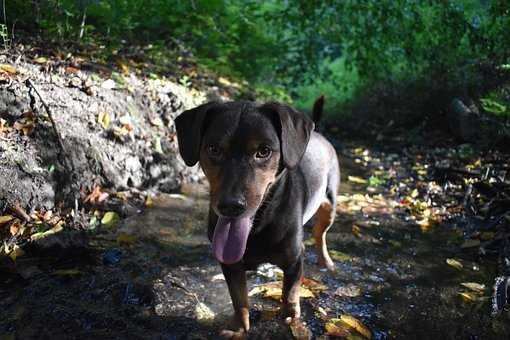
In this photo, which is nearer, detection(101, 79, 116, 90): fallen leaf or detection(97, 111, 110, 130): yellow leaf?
detection(97, 111, 110, 130): yellow leaf

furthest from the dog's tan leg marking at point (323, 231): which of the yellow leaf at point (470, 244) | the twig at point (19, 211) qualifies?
the twig at point (19, 211)

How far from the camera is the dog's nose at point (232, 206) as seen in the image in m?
2.73

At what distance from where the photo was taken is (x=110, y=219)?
188 inches

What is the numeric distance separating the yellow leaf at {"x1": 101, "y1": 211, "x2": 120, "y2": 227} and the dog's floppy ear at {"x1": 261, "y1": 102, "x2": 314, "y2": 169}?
2.35m

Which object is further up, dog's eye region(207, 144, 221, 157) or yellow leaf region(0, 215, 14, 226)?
dog's eye region(207, 144, 221, 157)

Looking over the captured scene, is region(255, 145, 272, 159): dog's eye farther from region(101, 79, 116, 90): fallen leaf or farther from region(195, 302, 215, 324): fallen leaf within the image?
region(101, 79, 116, 90): fallen leaf

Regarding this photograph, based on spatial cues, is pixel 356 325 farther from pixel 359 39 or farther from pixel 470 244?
pixel 359 39

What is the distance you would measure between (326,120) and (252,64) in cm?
218

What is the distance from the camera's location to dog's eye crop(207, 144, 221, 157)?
3.01 metres

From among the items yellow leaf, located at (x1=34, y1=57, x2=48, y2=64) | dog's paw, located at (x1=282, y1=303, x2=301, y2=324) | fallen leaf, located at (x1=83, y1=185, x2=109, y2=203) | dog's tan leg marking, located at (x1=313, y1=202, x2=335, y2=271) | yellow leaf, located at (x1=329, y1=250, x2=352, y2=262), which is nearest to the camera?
dog's paw, located at (x1=282, y1=303, x2=301, y2=324)

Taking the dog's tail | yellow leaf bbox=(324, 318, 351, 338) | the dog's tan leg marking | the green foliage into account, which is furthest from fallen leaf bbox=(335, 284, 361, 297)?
the green foliage

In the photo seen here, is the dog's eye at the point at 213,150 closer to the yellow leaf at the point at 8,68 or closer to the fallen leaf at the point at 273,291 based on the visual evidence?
the fallen leaf at the point at 273,291

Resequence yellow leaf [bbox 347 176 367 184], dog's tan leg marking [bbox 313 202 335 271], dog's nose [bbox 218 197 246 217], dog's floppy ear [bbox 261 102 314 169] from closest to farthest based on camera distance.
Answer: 1. dog's nose [bbox 218 197 246 217]
2. dog's floppy ear [bbox 261 102 314 169]
3. dog's tan leg marking [bbox 313 202 335 271]
4. yellow leaf [bbox 347 176 367 184]

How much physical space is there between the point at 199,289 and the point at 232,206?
1.48m
